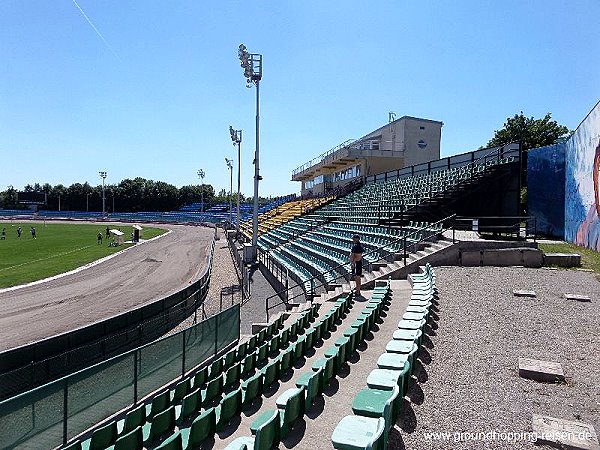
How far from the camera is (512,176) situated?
928 inches

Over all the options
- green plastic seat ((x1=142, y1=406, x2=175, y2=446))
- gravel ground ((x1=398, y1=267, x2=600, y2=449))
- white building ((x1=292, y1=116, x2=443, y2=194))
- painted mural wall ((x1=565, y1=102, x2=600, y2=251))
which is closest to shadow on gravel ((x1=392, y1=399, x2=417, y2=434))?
gravel ground ((x1=398, y1=267, x2=600, y2=449))

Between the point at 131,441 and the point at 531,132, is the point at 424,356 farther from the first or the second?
the point at 531,132

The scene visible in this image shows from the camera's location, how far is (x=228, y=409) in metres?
6.13

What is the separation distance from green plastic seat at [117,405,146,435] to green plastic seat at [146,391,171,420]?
10.3 inches

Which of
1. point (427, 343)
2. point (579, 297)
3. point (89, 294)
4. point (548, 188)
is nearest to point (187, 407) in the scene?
point (427, 343)

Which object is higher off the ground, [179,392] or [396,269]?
[396,269]

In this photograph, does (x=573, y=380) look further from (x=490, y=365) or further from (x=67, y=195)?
(x=67, y=195)

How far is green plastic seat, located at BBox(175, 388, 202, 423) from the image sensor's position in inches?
256

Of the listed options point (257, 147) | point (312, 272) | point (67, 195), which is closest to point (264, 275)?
point (312, 272)

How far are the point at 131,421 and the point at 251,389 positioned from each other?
175 cm

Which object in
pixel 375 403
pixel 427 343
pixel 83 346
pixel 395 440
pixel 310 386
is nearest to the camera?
pixel 395 440

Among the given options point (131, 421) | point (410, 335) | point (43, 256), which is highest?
point (410, 335)

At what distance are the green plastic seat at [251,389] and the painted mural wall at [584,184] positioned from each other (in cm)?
1539

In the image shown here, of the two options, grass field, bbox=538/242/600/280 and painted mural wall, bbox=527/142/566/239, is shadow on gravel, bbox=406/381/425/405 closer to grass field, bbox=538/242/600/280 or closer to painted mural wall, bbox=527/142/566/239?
grass field, bbox=538/242/600/280
